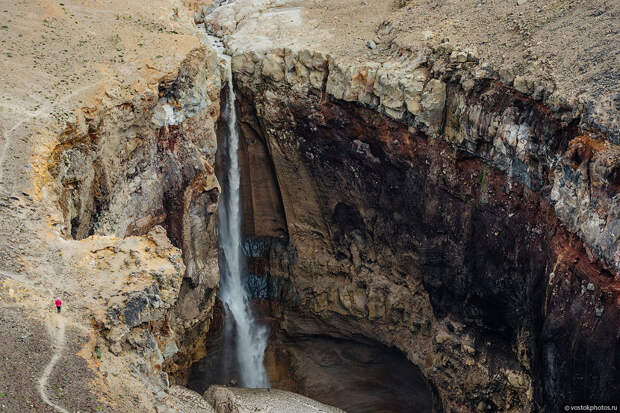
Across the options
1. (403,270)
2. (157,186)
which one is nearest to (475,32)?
(403,270)

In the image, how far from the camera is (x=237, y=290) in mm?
38875

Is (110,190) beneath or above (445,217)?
above

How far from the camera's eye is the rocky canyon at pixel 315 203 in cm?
1916

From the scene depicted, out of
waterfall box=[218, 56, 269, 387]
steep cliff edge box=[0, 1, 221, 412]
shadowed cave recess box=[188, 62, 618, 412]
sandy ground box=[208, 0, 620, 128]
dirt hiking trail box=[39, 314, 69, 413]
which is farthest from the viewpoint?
waterfall box=[218, 56, 269, 387]

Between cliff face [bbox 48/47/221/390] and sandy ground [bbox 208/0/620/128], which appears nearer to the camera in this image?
cliff face [bbox 48/47/221/390]

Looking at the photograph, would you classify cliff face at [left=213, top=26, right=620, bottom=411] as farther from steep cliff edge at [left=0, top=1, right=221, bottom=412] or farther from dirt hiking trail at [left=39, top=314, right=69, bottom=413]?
dirt hiking trail at [left=39, top=314, right=69, bottom=413]

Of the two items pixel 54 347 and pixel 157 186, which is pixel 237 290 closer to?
pixel 157 186

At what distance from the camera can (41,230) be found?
1941 centimetres

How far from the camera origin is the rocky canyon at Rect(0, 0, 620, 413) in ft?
62.8

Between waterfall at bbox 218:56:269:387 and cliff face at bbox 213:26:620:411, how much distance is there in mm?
1108

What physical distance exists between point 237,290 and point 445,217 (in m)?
13.9

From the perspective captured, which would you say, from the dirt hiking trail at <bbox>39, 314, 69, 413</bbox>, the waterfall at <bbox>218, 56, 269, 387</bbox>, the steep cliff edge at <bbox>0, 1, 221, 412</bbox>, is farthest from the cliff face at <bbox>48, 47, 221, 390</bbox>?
the waterfall at <bbox>218, 56, 269, 387</bbox>

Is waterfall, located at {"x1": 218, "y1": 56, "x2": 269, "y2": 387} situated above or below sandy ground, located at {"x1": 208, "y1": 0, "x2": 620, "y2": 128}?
below

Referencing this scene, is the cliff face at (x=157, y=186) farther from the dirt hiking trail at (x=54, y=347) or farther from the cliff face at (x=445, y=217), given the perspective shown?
the cliff face at (x=445, y=217)
